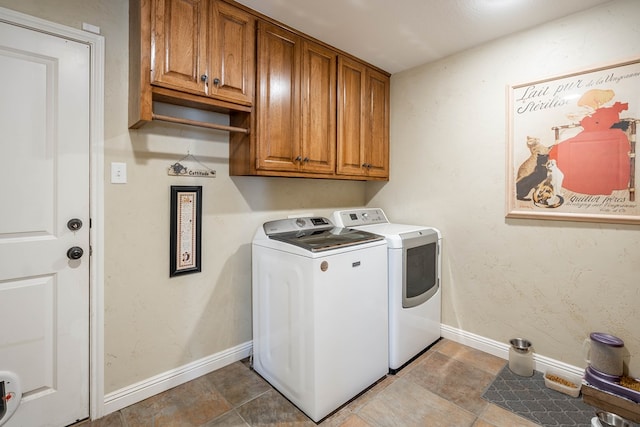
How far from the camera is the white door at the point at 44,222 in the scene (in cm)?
143

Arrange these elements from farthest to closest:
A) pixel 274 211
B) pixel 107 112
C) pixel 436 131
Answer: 1. pixel 436 131
2. pixel 274 211
3. pixel 107 112

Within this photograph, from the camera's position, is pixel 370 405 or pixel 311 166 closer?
pixel 370 405

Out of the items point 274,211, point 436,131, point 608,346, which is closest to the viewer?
point 608,346

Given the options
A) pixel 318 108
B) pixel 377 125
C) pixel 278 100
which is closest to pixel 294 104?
pixel 278 100

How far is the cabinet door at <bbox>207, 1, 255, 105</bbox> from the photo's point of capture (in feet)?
5.69

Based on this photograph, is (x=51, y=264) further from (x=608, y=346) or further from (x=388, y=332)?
(x=608, y=346)

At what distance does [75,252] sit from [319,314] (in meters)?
1.32

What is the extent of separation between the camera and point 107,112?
5.41 feet

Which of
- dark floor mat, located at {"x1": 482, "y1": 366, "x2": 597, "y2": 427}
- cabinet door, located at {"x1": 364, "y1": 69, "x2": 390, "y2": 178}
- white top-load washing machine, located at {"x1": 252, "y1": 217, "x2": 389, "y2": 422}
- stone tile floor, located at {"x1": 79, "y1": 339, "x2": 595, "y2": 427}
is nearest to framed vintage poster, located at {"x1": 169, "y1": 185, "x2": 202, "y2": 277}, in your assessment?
white top-load washing machine, located at {"x1": 252, "y1": 217, "x2": 389, "y2": 422}

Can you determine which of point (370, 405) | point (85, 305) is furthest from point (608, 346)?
point (85, 305)

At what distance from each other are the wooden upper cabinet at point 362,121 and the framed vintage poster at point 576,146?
102 centimetres

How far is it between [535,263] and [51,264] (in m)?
2.92

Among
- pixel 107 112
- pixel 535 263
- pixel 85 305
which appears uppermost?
pixel 107 112

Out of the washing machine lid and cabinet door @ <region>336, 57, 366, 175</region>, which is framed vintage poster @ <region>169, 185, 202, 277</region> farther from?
cabinet door @ <region>336, 57, 366, 175</region>
